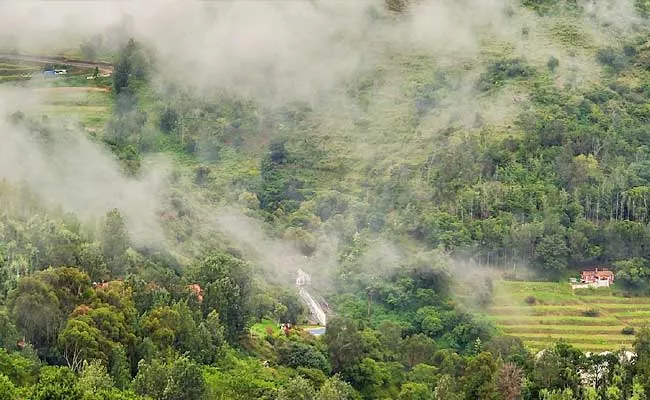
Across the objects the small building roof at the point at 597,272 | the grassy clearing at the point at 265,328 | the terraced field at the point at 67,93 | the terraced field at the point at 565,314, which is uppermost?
the terraced field at the point at 67,93

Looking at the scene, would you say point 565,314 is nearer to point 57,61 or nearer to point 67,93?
point 67,93

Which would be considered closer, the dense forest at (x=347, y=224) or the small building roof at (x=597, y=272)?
the dense forest at (x=347, y=224)

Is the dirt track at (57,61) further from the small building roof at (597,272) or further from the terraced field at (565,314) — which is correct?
the small building roof at (597,272)

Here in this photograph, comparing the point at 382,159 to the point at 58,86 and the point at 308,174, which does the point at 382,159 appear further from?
the point at 58,86

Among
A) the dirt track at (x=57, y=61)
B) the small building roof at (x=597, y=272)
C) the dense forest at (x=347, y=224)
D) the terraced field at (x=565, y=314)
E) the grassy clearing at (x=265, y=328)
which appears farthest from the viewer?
the dirt track at (x=57, y=61)

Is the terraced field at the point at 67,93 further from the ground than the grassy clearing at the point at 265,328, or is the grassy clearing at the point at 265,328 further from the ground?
the terraced field at the point at 67,93

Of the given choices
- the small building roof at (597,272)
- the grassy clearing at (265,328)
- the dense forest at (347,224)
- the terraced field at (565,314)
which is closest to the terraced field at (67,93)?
the dense forest at (347,224)

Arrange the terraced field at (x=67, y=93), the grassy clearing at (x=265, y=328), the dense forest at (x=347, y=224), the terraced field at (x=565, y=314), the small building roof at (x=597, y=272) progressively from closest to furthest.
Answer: the dense forest at (x=347, y=224) < the grassy clearing at (x=265, y=328) < the terraced field at (x=565, y=314) < the small building roof at (x=597, y=272) < the terraced field at (x=67, y=93)
